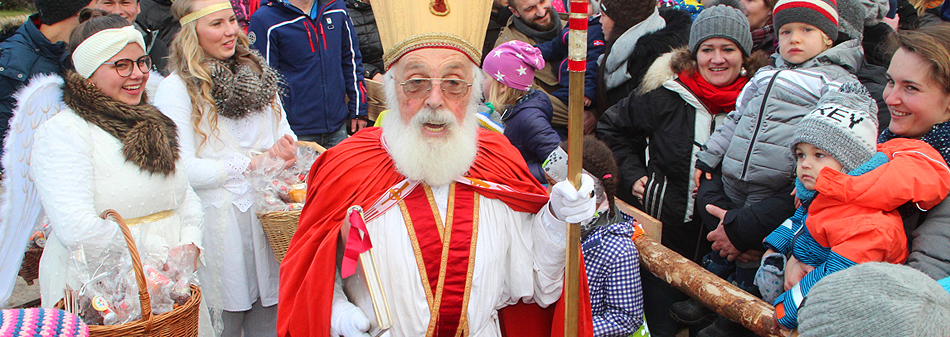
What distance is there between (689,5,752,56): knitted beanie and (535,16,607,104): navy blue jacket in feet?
4.73

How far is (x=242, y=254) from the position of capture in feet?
12.9

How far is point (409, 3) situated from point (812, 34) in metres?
2.43

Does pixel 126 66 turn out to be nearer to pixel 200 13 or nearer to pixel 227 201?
pixel 200 13

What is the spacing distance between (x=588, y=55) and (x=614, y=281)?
290 cm

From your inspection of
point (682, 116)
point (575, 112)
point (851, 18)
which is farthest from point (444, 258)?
point (851, 18)

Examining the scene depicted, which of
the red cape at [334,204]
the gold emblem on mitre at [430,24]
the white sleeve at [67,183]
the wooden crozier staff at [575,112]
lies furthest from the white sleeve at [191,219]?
the wooden crozier staff at [575,112]

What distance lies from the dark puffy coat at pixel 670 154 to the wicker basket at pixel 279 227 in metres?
2.22

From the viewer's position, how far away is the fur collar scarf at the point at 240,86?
379 cm

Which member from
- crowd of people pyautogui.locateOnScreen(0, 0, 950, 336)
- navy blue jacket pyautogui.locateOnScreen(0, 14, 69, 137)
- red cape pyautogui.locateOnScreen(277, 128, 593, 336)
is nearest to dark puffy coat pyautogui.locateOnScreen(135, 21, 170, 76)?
crowd of people pyautogui.locateOnScreen(0, 0, 950, 336)

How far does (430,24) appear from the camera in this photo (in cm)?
235

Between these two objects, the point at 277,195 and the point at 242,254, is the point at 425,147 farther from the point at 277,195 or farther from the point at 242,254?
the point at 242,254

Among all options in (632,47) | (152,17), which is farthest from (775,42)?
(152,17)

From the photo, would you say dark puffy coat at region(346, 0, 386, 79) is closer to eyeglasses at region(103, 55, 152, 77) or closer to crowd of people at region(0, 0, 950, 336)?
crowd of people at region(0, 0, 950, 336)

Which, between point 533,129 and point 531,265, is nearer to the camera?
point 531,265
